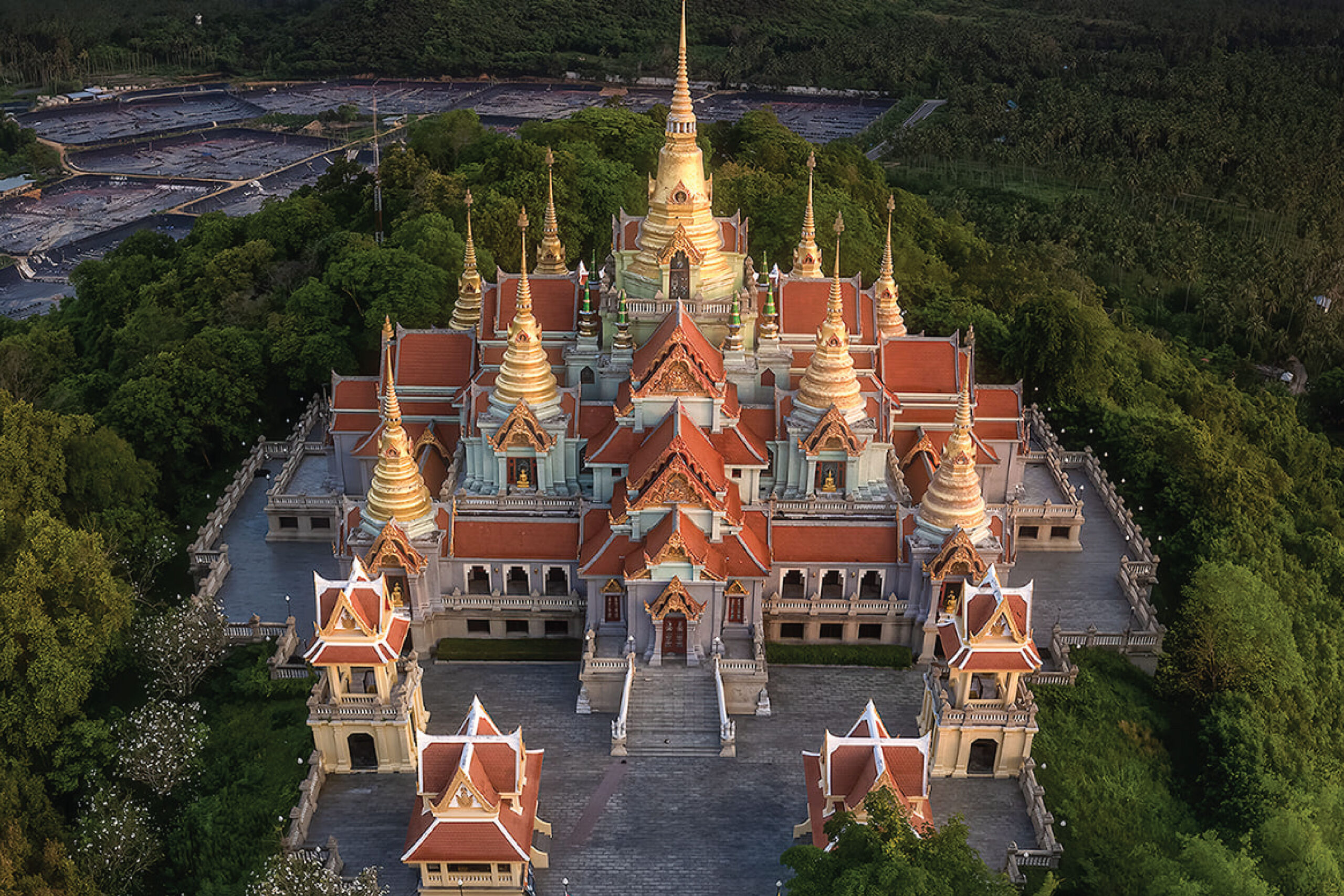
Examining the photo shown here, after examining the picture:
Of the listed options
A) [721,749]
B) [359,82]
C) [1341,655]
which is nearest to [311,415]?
[721,749]

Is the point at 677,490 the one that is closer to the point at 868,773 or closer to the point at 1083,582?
the point at 868,773

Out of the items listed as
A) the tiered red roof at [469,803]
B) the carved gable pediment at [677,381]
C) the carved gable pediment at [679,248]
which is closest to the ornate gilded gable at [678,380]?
the carved gable pediment at [677,381]

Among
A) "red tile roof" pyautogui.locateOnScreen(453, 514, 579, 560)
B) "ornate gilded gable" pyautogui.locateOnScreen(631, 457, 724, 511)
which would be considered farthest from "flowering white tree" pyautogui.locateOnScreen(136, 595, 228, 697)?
"ornate gilded gable" pyautogui.locateOnScreen(631, 457, 724, 511)

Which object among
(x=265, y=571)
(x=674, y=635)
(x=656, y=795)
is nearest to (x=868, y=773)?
(x=656, y=795)

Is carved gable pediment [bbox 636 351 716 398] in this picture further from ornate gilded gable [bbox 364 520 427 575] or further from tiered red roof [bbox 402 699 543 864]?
tiered red roof [bbox 402 699 543 864]

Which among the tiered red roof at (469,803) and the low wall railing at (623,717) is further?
the low wall railing at (623,717)

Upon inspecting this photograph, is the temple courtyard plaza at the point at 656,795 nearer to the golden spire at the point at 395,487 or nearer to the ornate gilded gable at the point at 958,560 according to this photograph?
the ornate gilded gable at the point at 958,560
